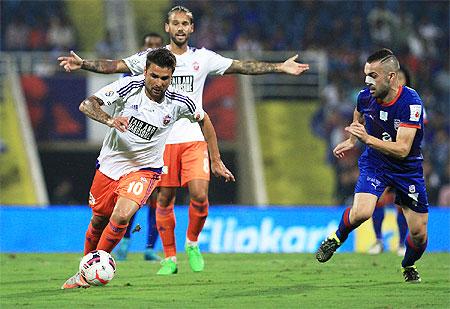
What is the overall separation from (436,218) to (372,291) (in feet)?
26.1

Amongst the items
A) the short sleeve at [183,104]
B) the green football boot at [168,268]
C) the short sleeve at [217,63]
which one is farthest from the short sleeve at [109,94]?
the green football boot at [168,268]

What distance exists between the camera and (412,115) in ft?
30.9

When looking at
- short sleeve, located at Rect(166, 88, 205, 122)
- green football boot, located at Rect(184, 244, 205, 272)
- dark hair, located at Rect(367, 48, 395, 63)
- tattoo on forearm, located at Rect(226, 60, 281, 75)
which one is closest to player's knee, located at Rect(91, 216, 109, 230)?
short sleeve, located at Rect(166, 88, 205, 122)

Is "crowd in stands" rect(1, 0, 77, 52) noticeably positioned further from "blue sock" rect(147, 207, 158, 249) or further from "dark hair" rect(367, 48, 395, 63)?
"dark hair" rect(367, 48, 395, 63)

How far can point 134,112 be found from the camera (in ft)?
30.3

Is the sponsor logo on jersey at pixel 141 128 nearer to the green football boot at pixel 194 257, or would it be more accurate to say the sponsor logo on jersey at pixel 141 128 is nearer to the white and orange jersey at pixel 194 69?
the white and orange jersey at pixel 194 69

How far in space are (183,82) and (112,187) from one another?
1.71m

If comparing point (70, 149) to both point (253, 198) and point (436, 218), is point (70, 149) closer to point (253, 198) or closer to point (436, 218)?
point (253, 198)

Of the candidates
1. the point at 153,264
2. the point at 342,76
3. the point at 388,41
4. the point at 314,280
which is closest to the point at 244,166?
the point at 342,76

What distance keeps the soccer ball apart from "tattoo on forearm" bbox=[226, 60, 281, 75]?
2.74m

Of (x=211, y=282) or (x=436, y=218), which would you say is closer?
(x=211, y=282)

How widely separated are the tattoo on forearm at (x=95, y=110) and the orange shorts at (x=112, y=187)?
25.2 inches

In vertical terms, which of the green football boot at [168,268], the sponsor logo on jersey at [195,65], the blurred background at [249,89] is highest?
the sponsor logo on jersey at [195,65]

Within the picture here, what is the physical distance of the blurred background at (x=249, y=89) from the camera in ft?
74.9
